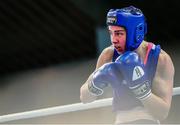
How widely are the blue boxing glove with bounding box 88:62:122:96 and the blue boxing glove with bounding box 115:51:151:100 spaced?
0.02 meters

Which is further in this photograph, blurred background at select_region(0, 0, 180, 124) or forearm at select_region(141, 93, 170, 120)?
blurred background at select_region(0, 0, 180, 124)

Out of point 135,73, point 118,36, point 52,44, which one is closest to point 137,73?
point 135,73

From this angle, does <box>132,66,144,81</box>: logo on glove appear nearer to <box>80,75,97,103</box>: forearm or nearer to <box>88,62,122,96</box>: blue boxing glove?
<box>88,62,122,96</box>: blue boxing glove

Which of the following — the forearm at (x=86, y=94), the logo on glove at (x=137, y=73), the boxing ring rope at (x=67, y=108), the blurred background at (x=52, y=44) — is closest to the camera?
the logo on glove at (x=137, y=73)

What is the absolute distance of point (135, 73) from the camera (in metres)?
0.95

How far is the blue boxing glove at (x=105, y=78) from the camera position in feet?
3.20

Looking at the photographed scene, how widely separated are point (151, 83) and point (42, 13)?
6.91ft

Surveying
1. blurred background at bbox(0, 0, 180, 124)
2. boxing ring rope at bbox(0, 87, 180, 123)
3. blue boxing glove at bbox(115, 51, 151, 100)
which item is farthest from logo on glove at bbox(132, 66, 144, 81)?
blurred background at bbox(0, 0, 180, 124)

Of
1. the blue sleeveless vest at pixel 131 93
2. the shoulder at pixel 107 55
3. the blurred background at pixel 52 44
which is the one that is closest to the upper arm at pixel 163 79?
the blue sleeveless vest at pixel 131 93

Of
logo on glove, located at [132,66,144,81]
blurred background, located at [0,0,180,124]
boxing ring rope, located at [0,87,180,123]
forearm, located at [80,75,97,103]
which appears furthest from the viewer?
blurred background, located at [0,0,180,124]

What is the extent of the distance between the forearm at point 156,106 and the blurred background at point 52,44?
1.51 meters

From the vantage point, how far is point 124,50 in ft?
3.30

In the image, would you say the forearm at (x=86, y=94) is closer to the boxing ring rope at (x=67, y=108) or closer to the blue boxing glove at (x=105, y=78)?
the blue boxing glove at (x=105, y=78)

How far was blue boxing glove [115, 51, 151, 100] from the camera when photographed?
949 mm
